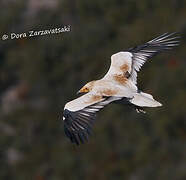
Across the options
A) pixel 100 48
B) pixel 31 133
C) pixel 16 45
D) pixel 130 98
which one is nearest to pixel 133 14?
pixel 100 48

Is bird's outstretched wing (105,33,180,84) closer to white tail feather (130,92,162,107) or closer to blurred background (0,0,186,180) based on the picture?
white tail feather (130,92,162,107)

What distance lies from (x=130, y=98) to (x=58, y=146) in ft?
87.7

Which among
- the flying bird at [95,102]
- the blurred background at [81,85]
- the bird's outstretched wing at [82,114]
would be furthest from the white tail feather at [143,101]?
the blurred background at [81,85]

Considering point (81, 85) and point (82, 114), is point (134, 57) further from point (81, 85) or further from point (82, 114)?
point (81, 85)

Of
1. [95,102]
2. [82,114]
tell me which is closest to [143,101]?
[95,102]

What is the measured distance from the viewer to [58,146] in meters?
42.3

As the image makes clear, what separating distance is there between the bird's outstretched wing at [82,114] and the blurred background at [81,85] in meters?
20.2

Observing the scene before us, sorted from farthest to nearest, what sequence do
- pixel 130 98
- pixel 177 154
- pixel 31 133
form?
pixel 31 133
pixel 177 154
pixel 130 98

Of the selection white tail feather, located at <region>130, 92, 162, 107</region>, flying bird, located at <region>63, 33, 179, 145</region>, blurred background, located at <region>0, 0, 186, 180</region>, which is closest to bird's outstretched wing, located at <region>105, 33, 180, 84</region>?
flying bird, located at <region>63, 33, 179, 145</region>

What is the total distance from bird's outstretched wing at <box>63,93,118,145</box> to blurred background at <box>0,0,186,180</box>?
20.2m

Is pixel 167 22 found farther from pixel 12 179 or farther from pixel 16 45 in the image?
pixel 12 179

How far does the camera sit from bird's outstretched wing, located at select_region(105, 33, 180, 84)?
17375 millimetres

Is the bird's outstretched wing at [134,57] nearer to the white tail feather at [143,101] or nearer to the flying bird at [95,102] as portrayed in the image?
the flying bird at [95,102]

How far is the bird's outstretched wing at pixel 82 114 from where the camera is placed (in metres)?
15.4
